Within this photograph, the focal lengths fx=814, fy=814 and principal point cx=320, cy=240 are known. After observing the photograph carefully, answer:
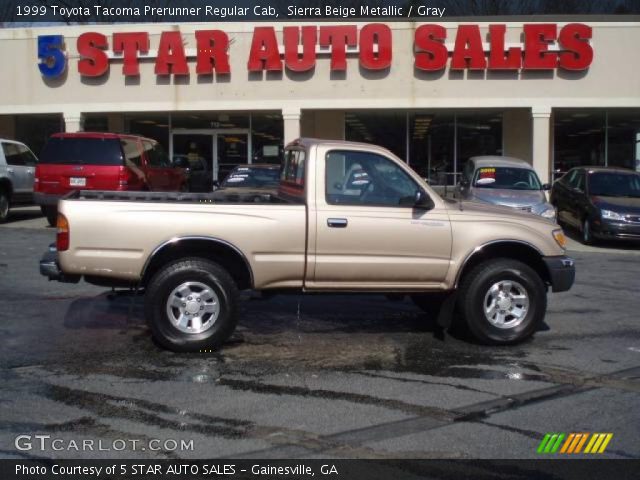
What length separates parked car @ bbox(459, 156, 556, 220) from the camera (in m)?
15.4

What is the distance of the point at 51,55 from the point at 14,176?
16.2 ft

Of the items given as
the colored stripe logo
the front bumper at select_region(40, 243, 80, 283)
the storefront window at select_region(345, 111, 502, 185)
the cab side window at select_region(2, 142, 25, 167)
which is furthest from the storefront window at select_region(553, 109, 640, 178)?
the colored stripe logo

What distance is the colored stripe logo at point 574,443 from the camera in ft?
16.6

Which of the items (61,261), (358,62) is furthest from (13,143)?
(61,261)

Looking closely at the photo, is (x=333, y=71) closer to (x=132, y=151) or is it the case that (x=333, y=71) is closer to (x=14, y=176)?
(x=132, y=151)

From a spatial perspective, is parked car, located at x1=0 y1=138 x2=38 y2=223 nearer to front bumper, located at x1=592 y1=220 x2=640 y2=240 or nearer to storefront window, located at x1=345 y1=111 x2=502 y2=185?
storefront window, located at x1=345 y1=111 x2=502 y2=185

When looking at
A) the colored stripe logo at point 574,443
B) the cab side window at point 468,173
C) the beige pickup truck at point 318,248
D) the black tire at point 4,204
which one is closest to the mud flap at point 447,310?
the beige pickup truck at point 318,248

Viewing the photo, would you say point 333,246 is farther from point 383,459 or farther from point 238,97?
point 238,97

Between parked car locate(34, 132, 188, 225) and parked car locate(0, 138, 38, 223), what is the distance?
2.65 meters

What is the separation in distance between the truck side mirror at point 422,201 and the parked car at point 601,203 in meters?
9.45

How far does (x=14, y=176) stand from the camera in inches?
725

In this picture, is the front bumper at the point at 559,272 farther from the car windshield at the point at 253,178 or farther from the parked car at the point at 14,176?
the parked car at the point at 14,176

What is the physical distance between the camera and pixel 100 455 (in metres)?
4.82

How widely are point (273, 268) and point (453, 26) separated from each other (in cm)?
1554
